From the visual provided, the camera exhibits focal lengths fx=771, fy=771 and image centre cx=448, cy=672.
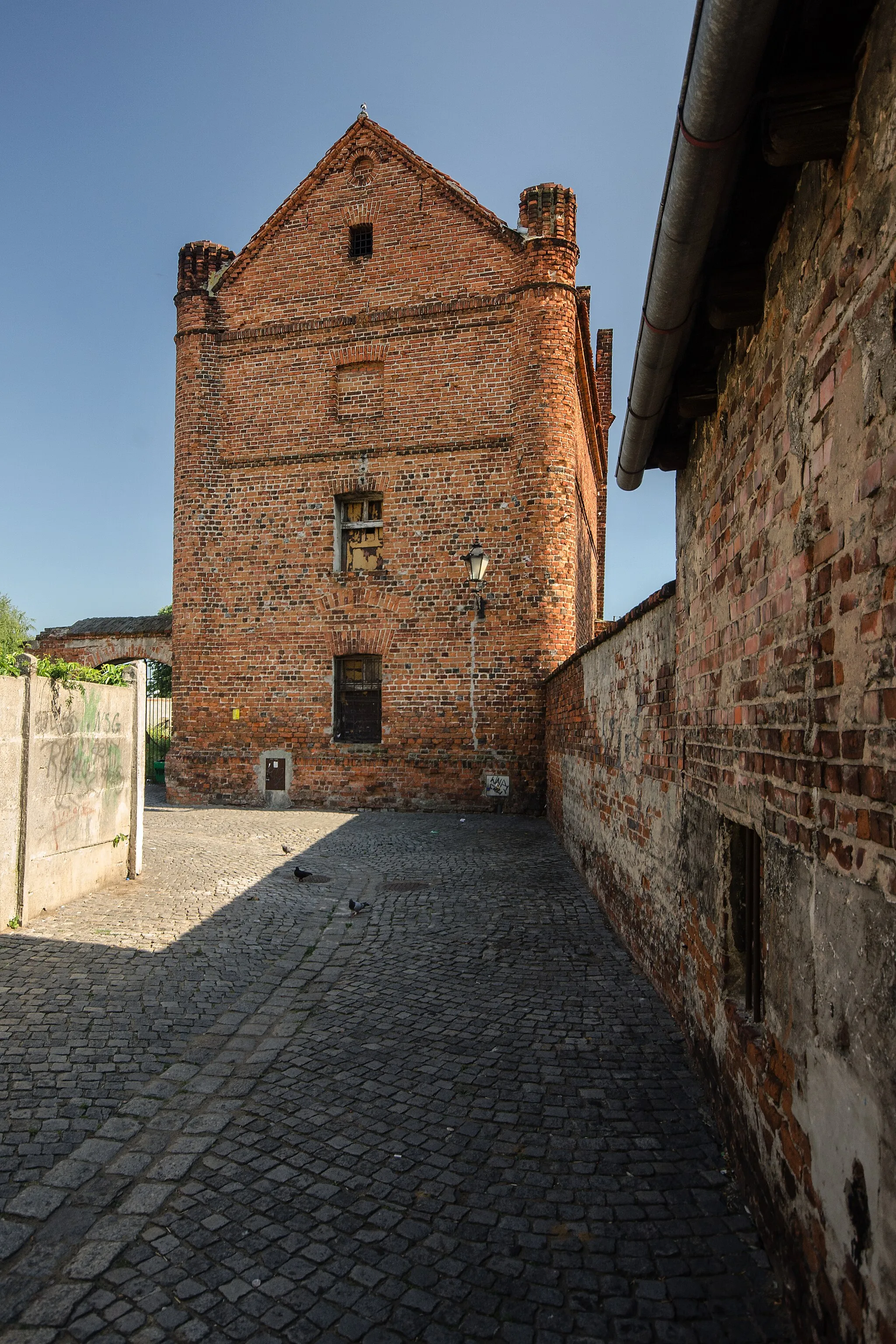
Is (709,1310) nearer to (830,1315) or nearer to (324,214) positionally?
(830,1315)

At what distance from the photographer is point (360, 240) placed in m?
15.0

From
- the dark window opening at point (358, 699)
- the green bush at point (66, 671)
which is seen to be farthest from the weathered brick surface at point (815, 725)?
the dark window opening at point (358, 699)

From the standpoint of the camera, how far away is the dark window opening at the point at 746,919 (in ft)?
9.22

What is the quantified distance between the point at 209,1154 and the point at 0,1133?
→ 882 millimetres

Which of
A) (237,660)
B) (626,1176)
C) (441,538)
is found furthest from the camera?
(237,660)

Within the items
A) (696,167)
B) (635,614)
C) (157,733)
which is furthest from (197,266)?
(696,167)

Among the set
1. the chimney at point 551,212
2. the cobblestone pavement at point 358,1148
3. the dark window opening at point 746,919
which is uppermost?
the chimney at point 551,212

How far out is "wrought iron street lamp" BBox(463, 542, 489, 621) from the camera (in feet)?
42.4

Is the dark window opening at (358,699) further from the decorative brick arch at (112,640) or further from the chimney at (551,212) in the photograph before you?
the chimney at (551,212)

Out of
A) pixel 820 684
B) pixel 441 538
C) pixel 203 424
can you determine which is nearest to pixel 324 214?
pixel 203 424

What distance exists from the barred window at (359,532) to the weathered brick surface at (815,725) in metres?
11.1

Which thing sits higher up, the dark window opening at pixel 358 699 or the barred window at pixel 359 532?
the barred window at pixel 359 532

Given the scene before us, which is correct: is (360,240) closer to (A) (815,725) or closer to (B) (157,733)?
(B) (157,733)

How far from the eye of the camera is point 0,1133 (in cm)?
306
